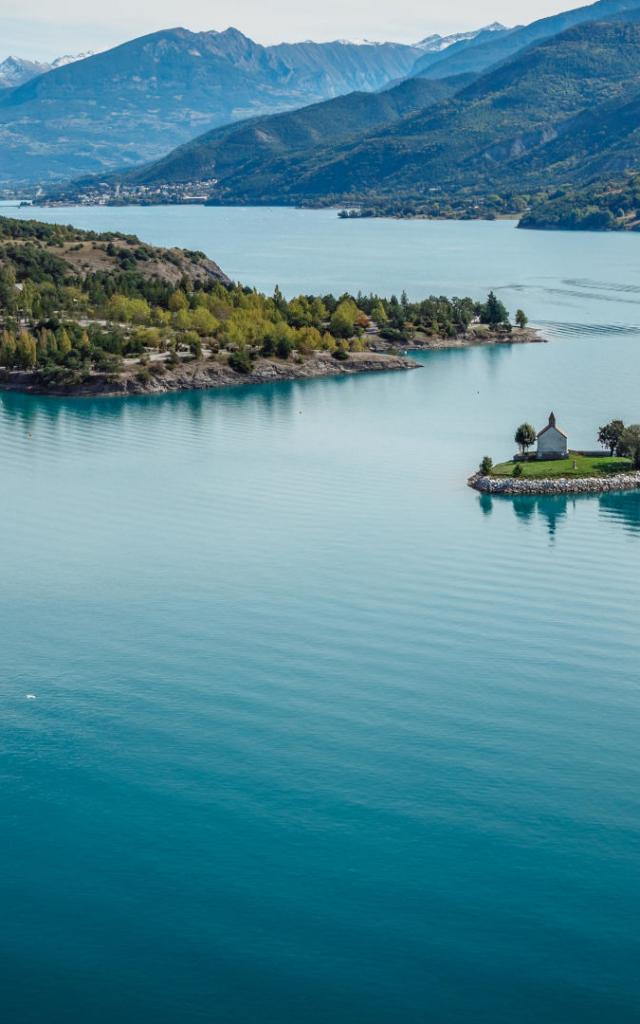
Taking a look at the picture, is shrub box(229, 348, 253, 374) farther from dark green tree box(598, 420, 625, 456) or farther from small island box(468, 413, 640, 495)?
dark green tree box(598, 420, 625, 456)

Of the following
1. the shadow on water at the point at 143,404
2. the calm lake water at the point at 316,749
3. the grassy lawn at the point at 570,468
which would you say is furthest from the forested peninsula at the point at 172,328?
the grassy lawn at the point at 570,468

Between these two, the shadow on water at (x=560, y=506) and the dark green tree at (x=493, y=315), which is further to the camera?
the dark green tree at (x=493, y=315)

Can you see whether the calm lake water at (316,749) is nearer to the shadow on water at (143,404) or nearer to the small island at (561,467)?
the small island at (561,467)

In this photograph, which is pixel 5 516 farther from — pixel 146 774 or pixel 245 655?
pixel 146 774

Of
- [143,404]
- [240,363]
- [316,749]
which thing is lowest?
[316,749]

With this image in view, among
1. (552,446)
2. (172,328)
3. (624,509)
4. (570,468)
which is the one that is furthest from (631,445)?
(172,328)

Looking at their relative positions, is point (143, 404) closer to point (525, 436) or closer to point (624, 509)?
point (525, 436)

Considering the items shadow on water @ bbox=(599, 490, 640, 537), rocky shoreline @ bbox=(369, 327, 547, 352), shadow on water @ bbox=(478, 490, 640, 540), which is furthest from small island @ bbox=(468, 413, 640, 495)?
rocky shoreline @ bbox=(369, 327, 547, 352)

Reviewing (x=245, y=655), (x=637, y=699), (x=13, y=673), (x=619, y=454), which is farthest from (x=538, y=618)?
(x=619, y=454)
